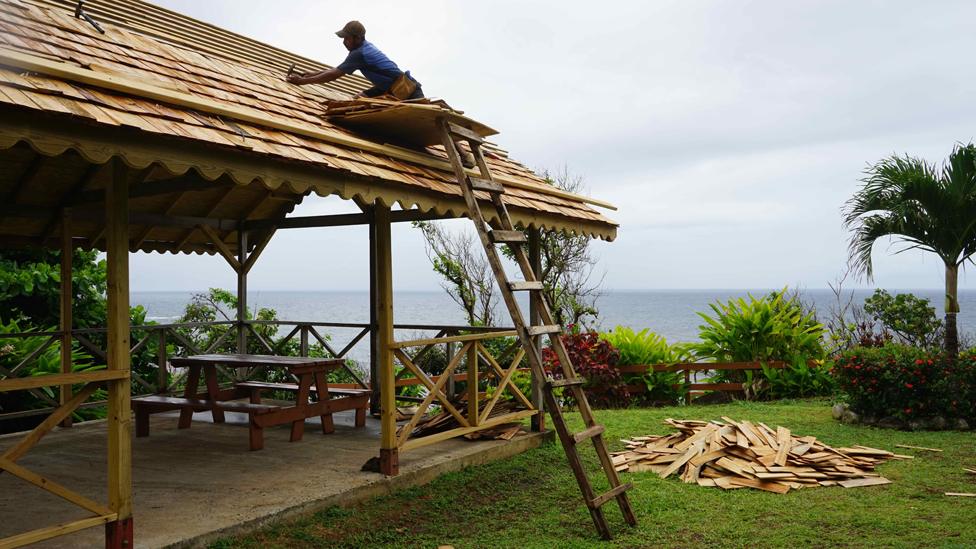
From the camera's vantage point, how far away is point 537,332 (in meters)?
5.68

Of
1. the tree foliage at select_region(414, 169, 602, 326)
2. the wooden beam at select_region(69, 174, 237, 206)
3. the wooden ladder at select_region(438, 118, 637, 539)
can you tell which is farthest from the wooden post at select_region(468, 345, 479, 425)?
the tree foliage at select_region(414, 169, 602, 326)

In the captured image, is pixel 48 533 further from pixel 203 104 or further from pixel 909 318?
pixel 909 318

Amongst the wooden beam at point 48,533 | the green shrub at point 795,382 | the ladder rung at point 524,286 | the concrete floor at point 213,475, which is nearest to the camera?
the wooden beam at point 48,533

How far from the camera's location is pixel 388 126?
6.60 m

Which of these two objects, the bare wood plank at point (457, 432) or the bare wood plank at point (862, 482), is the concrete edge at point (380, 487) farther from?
the bare wood plank at point (862, 482)

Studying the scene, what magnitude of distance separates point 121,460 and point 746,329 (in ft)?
35.3

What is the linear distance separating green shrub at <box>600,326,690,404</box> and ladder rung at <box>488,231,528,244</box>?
6.88 m

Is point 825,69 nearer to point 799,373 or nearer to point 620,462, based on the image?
point 799,373

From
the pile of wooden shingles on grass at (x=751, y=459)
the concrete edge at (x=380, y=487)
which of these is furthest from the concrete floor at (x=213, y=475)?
the pile of wooden shingles on grass at (x=751, y=459)

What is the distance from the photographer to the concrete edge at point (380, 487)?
4773 millimetres

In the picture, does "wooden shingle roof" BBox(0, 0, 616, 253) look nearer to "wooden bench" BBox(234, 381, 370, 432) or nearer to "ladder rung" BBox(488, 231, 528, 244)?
"ladder rung" BBox(488, 231, 528, 244)

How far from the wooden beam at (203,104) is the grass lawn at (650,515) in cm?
275

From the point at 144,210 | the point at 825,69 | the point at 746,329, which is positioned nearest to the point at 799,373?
the point at 746,329

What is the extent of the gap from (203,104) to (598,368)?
27.9 ft
